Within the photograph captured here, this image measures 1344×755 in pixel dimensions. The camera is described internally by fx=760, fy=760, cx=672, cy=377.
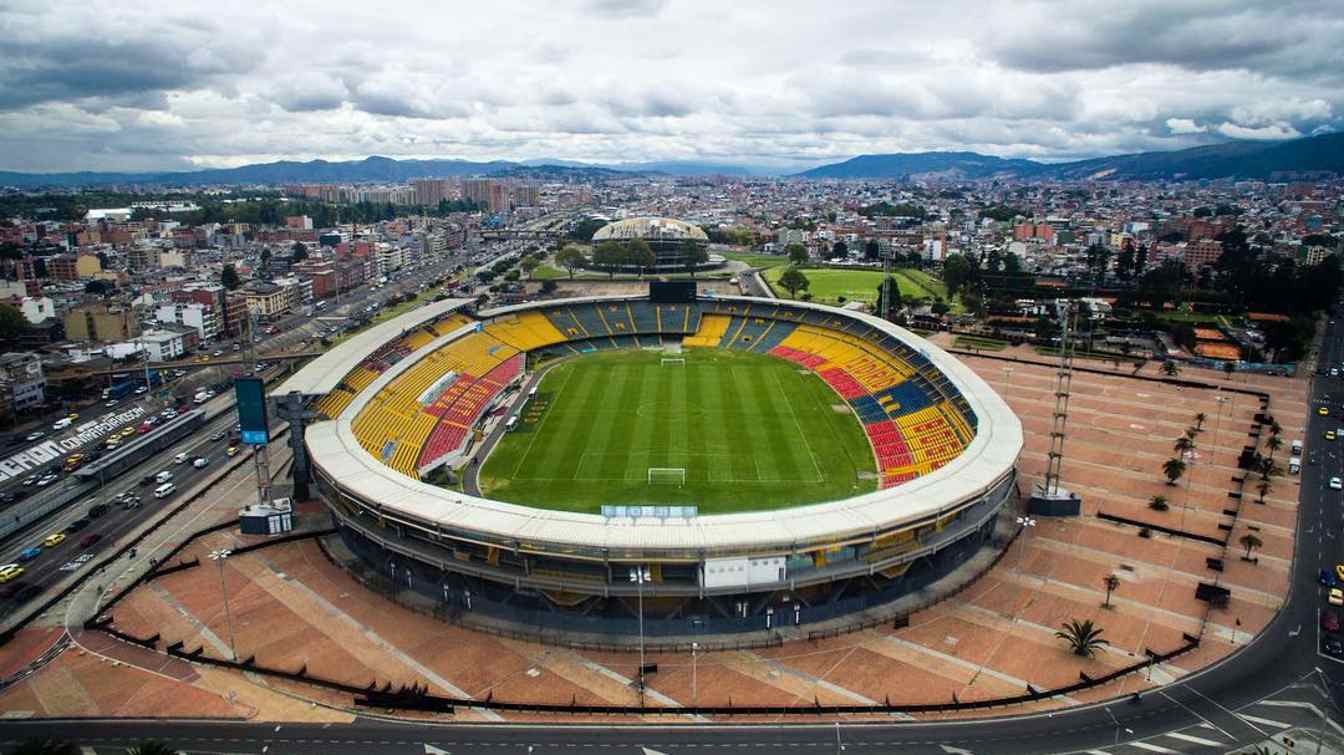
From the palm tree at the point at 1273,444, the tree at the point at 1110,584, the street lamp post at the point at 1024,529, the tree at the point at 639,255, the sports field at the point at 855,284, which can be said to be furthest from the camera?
the tree at the point at 639,255

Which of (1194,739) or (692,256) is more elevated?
(692,256)

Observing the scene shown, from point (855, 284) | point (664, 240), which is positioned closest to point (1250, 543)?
point (855, 284)

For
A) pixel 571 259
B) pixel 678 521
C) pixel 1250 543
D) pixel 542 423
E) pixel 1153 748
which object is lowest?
pixel 1153 748

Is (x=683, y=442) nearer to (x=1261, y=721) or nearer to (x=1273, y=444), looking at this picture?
(x=1261, y=721)

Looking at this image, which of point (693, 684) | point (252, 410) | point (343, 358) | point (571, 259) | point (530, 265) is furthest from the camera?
point (530, 265)

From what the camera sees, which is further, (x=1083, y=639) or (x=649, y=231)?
(x=649, y=231)

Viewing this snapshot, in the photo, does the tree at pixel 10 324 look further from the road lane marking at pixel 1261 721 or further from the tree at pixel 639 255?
the road lane marking at pixel 1261 721

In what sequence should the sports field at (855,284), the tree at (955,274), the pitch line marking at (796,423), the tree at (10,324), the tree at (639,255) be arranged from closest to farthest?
the pitch line marking at (796,423) → the tree at (10,324) → the tree at (955,274) → the sports field at (855,284) → the tree at (639,255)

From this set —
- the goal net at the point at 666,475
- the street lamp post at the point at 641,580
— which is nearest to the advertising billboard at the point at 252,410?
the goal net at the point at 666,475

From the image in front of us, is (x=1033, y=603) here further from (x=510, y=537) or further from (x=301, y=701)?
(x=301, y=701)
